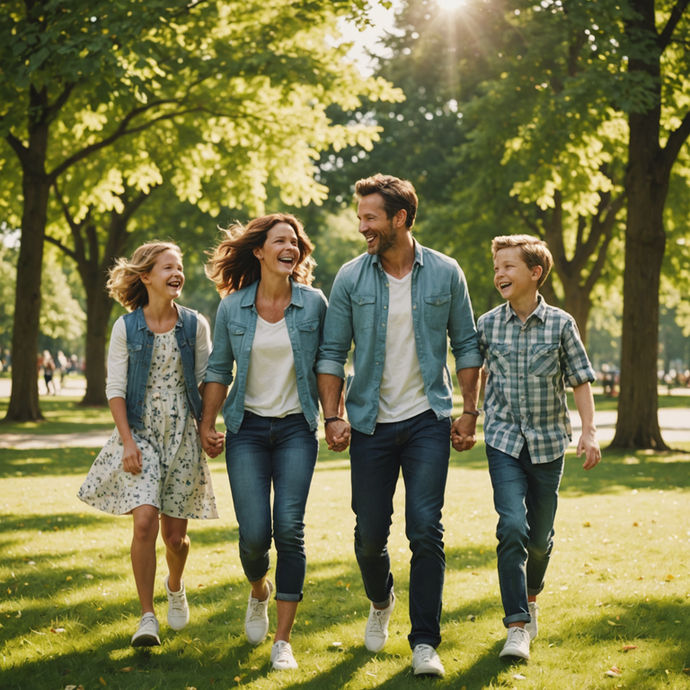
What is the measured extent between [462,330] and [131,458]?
193 centimetres

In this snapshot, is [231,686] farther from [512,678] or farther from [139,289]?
[139,289]

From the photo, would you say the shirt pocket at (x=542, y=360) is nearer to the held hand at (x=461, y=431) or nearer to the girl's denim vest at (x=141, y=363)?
the held hand at (x=461, y=431)

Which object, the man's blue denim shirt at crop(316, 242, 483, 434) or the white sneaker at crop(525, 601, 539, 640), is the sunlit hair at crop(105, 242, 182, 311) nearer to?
the man's blue denim shirt at crop(316, 242, 483, 434)

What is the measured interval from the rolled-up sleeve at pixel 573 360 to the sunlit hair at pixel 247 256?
4.92 feet

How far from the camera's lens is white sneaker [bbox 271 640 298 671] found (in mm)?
4227

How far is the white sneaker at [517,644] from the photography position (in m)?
4.26

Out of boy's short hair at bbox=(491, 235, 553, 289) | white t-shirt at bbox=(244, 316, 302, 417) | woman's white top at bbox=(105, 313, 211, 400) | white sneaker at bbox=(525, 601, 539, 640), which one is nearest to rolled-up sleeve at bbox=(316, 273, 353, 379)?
white t-shirt at bbox=(244, 316, 302, 417)

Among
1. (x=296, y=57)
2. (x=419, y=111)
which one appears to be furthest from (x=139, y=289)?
(x=419, y=111)

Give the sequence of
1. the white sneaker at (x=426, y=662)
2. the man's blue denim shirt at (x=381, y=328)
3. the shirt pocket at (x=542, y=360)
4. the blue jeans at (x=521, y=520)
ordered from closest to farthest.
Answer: the white sneaker at (x=426, y=662)
the blue jeans at (x=521, y=520)
the man's blue denim shirt at (x=381, y=328)
the shirt pocket at (x=542, y=360)

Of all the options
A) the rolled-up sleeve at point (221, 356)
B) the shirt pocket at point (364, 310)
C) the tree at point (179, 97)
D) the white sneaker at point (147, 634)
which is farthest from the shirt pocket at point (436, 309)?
the tree at point (179, 97)

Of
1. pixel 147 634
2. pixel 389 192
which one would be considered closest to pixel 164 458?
pixel 147 634

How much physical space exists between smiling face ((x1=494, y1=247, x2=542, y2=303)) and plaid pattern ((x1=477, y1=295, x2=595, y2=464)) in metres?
0.10

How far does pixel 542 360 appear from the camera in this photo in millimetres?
4496

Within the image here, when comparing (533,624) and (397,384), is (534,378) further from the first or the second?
(533,624)
